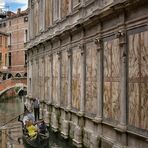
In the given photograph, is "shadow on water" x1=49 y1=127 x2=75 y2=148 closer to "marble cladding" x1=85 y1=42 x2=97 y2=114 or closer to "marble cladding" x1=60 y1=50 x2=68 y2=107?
"marble cladding" x1=60 y1=50 x2=68 y2=107

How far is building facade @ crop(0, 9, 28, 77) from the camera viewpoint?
48.0 metres

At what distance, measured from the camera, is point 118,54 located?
12.1 meters

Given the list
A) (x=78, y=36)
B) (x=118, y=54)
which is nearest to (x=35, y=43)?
(x=78, y=36)

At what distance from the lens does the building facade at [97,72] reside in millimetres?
10891

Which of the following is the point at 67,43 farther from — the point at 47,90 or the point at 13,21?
the point at 13,21

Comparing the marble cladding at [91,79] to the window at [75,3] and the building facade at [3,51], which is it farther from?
the building facade at [3,51]

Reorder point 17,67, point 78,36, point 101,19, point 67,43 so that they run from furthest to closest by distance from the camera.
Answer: point 17,67
point 67,43
point 78,36
point 101,19

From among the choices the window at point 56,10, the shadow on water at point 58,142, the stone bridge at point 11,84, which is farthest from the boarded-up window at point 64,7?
the stone bridge at point 11,84

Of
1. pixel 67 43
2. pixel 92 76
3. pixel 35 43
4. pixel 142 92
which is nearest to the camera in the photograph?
pixel 142 92

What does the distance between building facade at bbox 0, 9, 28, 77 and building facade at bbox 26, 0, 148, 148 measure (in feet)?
81.0

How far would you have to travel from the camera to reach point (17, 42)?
49.5 m

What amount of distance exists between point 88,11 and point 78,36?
62.0 inches

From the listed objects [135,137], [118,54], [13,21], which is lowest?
[135,137]

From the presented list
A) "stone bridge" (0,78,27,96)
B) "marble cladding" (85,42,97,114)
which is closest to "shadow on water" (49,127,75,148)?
"marble cladding" (85,42,97,114)
